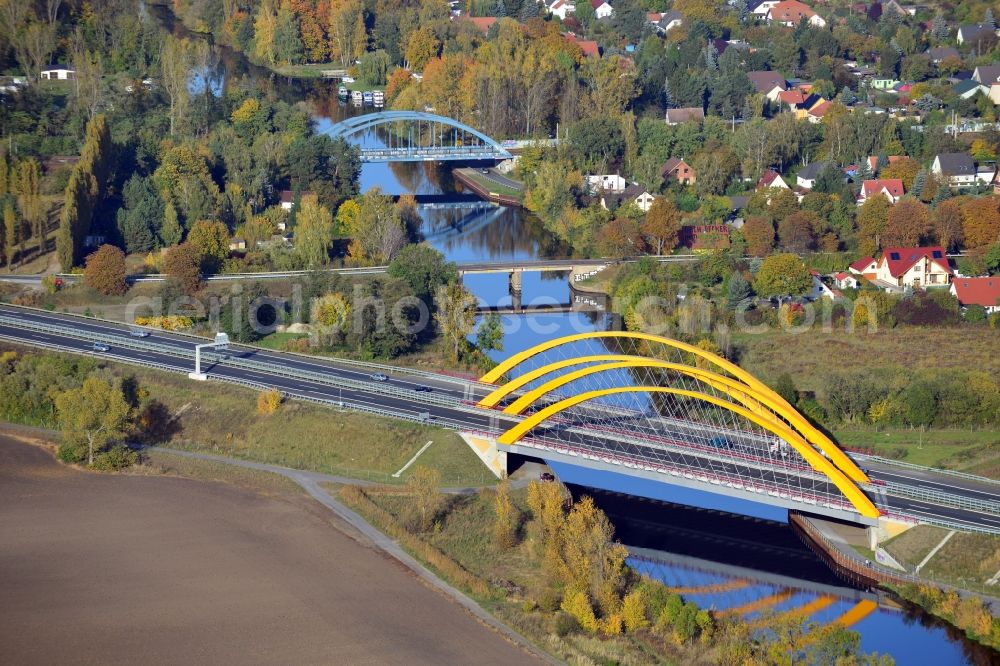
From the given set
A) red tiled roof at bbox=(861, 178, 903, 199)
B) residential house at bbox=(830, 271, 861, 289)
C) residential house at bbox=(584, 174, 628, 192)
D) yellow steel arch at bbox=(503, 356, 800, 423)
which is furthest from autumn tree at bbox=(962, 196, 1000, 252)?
yellow steel arch at bbox=(503, 356, 800, 423)

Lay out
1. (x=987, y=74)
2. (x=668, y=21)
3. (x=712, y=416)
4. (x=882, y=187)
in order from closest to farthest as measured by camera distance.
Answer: (x=712, y=416) < (x=882, y=187) < (x=987, y=74) < (x=668, y=21)

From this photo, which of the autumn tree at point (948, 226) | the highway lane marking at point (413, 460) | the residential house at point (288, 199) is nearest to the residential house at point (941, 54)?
the autumn tree at point (948, 226)

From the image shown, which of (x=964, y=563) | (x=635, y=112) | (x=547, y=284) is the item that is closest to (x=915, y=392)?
(x=964, y=563)

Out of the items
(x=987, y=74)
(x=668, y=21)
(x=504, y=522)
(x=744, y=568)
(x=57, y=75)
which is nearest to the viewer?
(x=744, y=568)

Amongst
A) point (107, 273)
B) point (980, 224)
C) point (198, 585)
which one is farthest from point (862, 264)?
point (198, 585)

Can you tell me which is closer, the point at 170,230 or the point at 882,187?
the point at 170,230

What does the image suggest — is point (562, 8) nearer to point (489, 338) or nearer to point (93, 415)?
point (489, 338)

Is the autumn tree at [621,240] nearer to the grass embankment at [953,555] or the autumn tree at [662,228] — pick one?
the autumn tree at [662,228]

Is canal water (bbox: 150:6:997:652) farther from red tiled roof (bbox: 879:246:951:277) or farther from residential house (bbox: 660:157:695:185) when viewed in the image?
residential house (bbox: 660:157:695:185)
